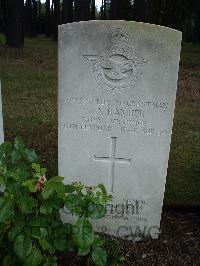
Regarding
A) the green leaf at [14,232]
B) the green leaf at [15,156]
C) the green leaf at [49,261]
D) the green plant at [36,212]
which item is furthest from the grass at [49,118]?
the green leaf at [49,261]

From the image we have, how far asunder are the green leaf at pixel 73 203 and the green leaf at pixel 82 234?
0.08 meters

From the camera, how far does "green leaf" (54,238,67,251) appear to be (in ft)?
9.41

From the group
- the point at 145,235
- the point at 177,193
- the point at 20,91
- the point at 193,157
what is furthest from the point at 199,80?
the point at 145,235

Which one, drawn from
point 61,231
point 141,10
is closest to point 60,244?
point 61,231

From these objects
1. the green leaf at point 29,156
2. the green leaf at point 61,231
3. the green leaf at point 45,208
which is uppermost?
the green leaf at point 29,156

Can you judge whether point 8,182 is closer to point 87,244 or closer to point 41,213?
point 41,213

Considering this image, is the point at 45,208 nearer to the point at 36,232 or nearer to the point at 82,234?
the point at 36,232

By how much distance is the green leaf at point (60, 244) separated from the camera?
287 cm

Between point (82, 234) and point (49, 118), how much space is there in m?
5.42

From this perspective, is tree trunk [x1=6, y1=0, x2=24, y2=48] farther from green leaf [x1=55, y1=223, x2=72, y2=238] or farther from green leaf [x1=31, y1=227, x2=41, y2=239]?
green leaf [x1=31, y1=227, x2=41, y2=239]

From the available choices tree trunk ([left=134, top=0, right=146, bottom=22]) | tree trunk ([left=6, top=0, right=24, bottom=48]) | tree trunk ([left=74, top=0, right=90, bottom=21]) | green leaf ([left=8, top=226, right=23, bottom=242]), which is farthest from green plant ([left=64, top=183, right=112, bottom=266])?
tree trunk ([left=6, top=0, right=24, bottom=48])

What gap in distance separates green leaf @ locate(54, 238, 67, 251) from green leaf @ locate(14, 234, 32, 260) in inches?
9.4

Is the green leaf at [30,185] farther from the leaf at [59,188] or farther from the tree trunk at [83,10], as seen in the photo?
the tree trunk at [83,10]

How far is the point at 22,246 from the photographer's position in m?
2.67
